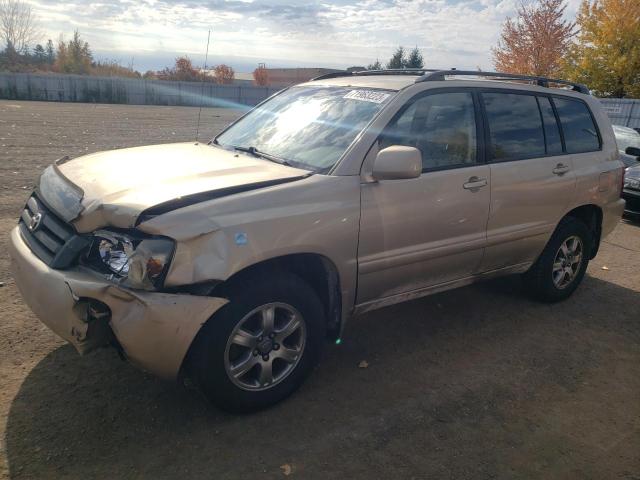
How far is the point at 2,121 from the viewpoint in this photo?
18719 millimetres

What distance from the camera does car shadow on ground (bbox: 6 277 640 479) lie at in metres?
2.62

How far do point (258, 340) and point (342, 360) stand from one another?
0.97m

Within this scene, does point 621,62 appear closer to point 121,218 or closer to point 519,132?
point 519,132

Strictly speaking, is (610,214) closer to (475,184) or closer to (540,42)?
(475,184)

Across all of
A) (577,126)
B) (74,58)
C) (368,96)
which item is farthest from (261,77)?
(368,96)

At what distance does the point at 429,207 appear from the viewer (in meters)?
3.51

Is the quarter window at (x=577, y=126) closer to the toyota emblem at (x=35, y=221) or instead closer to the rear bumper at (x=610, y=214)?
the rear bumper at (x=610, y=214)

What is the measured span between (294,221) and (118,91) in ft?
136

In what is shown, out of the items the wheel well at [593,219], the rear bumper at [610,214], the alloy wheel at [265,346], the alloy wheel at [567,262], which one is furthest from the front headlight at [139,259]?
the rear bumper at [610,214]

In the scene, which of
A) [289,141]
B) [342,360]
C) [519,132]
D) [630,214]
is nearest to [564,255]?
[519,132]

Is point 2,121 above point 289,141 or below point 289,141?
below

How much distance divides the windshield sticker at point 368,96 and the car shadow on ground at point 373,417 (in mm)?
1772

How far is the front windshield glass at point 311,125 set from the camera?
3.35 m

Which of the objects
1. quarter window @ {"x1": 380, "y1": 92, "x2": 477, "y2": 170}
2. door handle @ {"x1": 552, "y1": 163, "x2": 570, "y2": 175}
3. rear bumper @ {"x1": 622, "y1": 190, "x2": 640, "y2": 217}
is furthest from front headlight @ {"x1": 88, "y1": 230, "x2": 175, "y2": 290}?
rear bumper @ {"x1": 622, "y1": 190, "x2": 640, "y2": 217}
